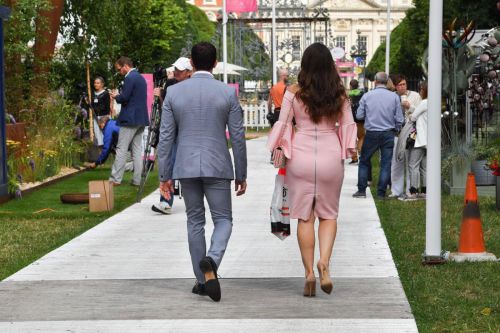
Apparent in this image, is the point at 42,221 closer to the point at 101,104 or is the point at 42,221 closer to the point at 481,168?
the point at 481,168

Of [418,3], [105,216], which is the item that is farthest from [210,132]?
[418,3]

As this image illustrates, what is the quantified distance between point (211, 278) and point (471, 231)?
9.25 ft

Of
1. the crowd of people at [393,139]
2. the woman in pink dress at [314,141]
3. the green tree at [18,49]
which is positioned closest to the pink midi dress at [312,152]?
the woman in pink dress at [314,141]

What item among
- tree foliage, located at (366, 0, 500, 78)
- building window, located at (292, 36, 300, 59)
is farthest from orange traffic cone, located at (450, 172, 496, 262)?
building window, located at (292, 36, 300, 59)

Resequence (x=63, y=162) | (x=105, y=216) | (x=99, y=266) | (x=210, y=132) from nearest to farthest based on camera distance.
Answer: (x=210, y=132) → (x=99, y=266) → (x=105, y=216) → (x=63, y=162)

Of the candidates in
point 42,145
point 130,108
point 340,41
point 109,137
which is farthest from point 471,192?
point 340,41

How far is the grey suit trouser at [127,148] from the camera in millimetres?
17469

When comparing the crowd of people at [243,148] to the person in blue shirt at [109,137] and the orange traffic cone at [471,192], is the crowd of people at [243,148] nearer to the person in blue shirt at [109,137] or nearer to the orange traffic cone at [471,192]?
the orange traffic cone at [471,192]

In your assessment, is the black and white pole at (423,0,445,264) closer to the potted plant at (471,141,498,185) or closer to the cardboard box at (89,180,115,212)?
the cardboard box at (89,180,115,212)

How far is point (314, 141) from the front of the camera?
8727mm

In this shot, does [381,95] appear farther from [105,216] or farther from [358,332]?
[358,332]

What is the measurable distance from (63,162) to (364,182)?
6690mm

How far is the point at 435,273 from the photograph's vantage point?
9734 mm

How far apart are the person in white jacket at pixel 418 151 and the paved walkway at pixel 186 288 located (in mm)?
3223
